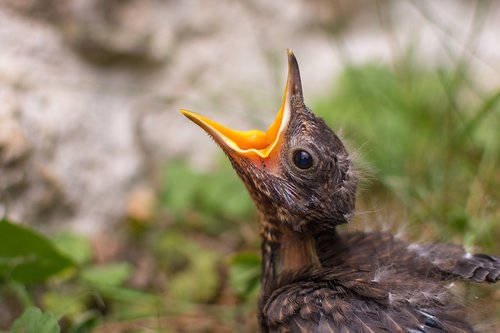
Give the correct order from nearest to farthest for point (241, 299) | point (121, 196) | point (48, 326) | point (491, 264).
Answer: point (48, 326) → point (491, 264) → point (241, 299) → point (121, 196)

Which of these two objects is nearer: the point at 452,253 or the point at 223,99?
the point at 452,253

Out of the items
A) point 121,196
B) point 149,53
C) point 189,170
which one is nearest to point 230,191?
point 189,170

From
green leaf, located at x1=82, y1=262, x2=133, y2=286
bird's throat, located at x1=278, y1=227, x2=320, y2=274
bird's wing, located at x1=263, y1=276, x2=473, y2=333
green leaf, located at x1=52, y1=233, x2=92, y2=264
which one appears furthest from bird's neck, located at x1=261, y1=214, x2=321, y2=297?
green leaf, located at x1=52, y1=233, x2=92, y2=264

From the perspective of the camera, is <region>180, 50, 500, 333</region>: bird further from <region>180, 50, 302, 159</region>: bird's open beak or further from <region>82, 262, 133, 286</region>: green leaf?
<region>82, 262, 133, 286</region>: green leaf

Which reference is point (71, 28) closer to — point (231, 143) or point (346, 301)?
point (231, 143)

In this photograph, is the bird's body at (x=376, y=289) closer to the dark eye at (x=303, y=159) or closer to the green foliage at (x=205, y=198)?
the dark eye at (x=303, y=159)

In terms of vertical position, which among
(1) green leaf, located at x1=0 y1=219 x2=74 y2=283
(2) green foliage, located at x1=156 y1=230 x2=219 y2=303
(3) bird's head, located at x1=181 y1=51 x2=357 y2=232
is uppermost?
(3) bird's head, located at x1=181 y1=51 x2=357 y2=232
